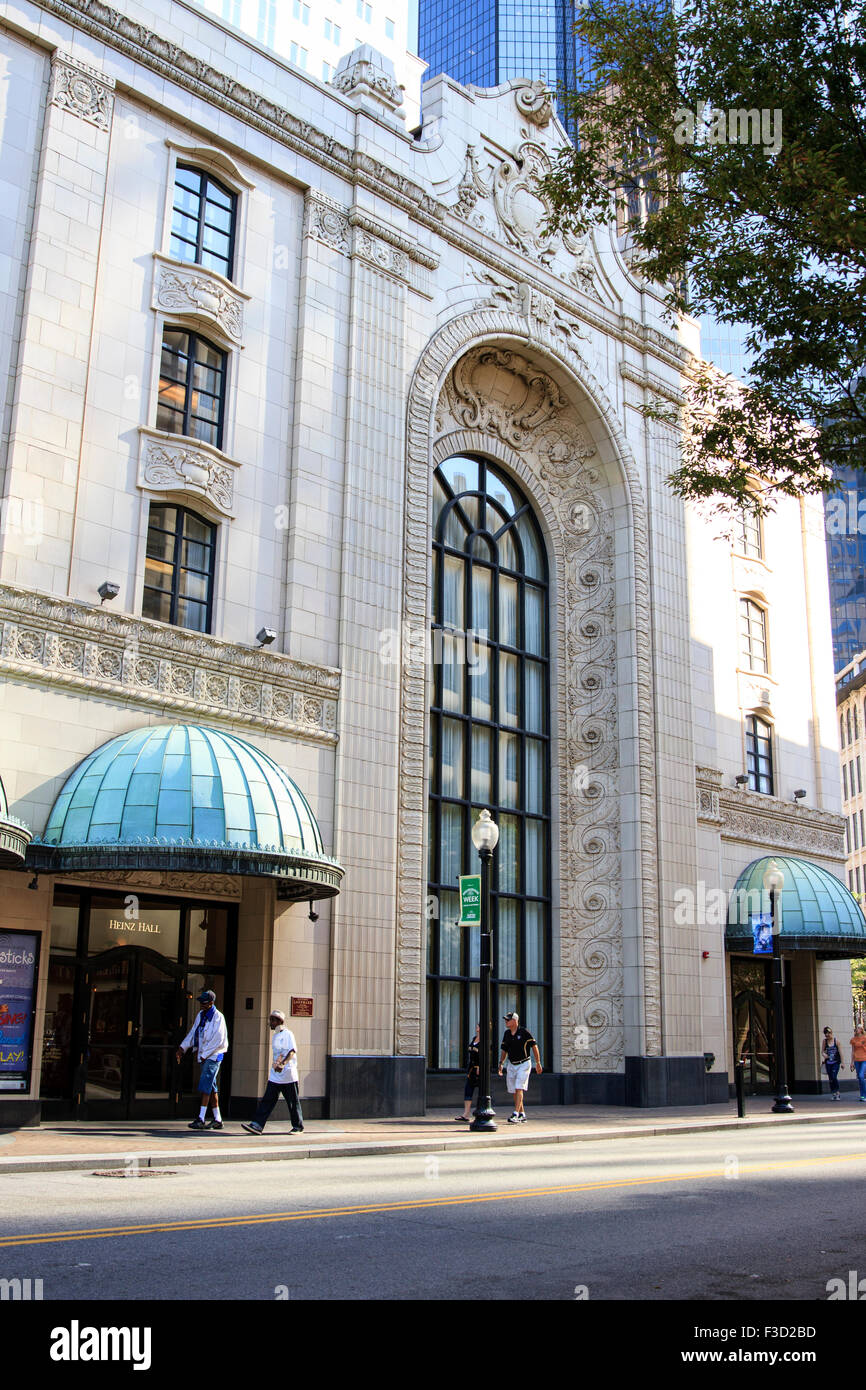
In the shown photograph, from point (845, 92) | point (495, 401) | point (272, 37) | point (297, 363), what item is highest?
point (272, 37)

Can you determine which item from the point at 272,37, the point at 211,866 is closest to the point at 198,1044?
the point at 211,866

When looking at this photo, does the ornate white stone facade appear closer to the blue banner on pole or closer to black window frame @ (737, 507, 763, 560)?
black window frame @ (737, 507, 763, 560)

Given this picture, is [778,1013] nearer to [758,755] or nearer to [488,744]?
[488,744]

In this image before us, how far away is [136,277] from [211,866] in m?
10.7

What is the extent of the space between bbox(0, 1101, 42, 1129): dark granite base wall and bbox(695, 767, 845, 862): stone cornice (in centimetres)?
1978

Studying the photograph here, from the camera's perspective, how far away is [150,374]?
22469mm

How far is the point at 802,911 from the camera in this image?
3447 centimetres

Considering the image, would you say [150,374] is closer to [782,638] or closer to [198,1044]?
[198,1044]

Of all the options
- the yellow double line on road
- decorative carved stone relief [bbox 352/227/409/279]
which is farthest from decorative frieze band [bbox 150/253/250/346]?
the yellow double line on road

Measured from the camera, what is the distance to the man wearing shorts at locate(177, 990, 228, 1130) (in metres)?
18.7

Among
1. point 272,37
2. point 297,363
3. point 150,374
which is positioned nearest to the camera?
point 150,374

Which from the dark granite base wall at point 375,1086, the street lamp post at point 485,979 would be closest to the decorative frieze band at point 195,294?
the street lamp post at point 485,979

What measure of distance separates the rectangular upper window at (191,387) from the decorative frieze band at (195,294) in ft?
1.63

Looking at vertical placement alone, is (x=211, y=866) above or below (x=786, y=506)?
below
